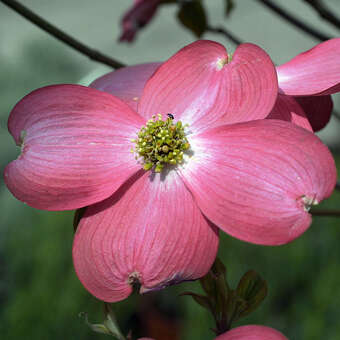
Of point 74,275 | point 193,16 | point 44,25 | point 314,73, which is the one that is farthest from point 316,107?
point 74,275

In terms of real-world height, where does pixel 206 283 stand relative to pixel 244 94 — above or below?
below

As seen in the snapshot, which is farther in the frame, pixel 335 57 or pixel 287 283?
pixel 287 283

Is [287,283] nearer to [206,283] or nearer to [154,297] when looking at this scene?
[154,297]

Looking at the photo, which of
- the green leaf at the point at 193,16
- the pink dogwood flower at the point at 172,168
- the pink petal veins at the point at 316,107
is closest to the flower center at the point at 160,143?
the pink dogwood flower at the point at 172,168

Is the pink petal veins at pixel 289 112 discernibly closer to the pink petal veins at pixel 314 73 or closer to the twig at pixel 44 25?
the pink petal veins at pixel 314 73

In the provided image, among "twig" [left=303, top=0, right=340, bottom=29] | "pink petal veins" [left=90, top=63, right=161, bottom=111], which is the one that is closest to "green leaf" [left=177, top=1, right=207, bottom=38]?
"twig" [left=303, top=0, right=340, bottom=29]

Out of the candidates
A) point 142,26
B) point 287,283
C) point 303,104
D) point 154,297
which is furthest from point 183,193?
point 154,297
